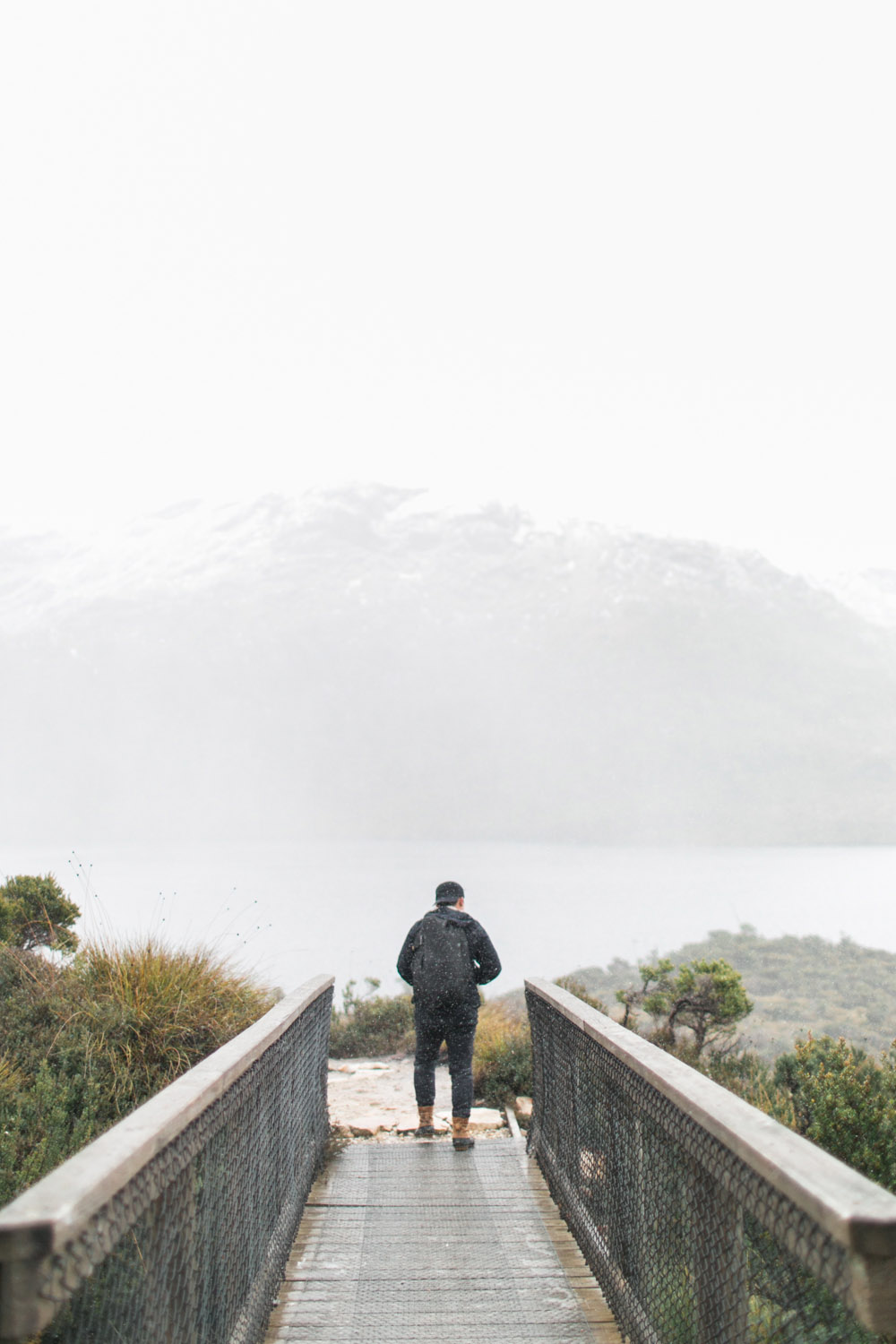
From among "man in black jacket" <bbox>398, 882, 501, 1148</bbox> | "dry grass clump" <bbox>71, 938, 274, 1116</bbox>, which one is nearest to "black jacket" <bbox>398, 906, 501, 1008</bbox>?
"man in black jacket" <bbox>398, 882, 501, 1148</bbox>

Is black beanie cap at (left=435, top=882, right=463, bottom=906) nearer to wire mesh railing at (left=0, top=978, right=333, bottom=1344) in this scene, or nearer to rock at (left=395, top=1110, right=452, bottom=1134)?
wire mesh railing at (left=0, top=978, right=333, bottom=1344)

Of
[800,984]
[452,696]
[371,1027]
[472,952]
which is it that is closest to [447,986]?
[472,952]

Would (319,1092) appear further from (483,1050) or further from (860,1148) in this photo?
(483,1050)

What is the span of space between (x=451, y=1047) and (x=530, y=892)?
2770 inches

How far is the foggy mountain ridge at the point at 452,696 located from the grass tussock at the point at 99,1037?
361 feet

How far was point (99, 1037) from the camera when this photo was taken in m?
6.12

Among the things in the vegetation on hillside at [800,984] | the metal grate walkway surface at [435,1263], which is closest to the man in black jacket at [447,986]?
the metal grate walkway surface at [435,1263]

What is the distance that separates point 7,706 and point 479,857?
72037 millimetres

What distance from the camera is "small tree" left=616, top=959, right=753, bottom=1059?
38.9 feet

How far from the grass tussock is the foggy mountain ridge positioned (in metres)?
110

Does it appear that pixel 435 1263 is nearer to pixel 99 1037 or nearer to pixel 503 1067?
pixel 99 1037

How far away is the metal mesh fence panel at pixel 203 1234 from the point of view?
6.25ft

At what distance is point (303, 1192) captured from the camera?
4.62m

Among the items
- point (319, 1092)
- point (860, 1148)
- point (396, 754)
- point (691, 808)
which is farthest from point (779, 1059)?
point (396, 754)
